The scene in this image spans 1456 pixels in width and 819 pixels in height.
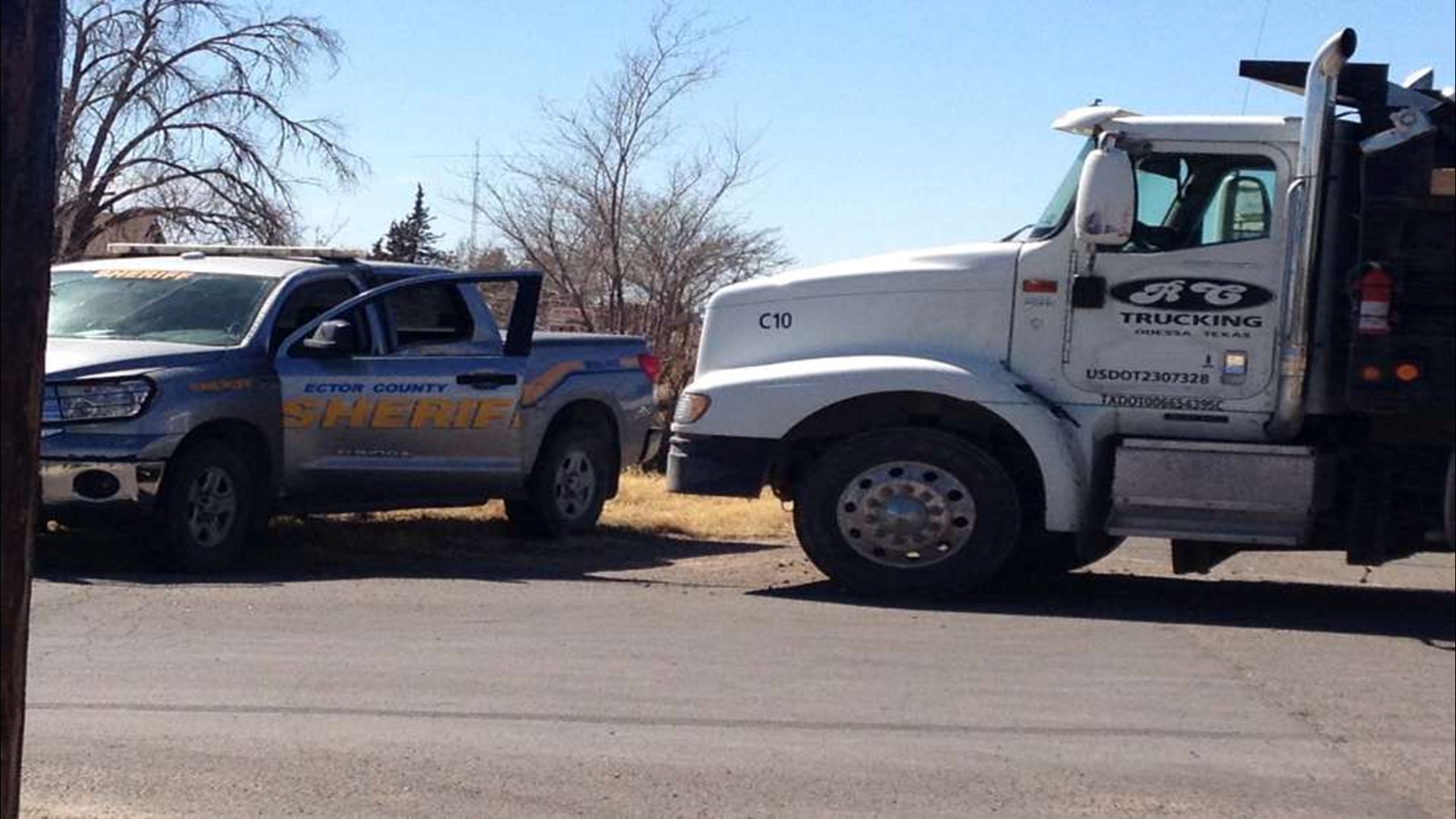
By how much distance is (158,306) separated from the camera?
1084 centimetres

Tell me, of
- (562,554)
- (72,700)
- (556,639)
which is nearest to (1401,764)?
(556,639)

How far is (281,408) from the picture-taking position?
413 inches

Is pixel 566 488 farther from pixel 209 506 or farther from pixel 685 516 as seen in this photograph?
pixel 209 506

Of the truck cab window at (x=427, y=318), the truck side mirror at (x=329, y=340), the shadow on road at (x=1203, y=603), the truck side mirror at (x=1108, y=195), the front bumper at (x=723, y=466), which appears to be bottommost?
the shadow on road at (x=1203, y=603)

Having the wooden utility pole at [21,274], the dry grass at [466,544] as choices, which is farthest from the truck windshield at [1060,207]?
the wooden utility pole at [21,274]

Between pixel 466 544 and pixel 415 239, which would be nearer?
pixel 466 544

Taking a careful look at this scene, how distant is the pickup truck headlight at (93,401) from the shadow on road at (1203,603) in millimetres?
3344

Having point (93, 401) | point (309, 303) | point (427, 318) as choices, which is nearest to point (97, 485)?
point (93, 401)

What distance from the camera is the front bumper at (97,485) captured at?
9.53 metres

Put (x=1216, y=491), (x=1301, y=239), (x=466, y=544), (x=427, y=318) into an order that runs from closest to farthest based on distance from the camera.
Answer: (x=1301, y=239), (x=1216, y=491), (x=427, y=318), (x=466, y=544)

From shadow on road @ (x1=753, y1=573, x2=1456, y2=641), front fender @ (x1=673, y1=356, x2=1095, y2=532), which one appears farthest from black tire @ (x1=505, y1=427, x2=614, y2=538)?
front fender @ (x1=673, y1=356, x2=1095, y2=532)

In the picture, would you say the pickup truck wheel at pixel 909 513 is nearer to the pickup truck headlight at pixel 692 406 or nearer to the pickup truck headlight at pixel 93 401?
the pickup truck headlight at pixel 692 406

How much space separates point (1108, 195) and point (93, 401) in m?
5.14

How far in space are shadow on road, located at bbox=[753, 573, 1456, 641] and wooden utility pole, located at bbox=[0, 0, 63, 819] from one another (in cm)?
578
